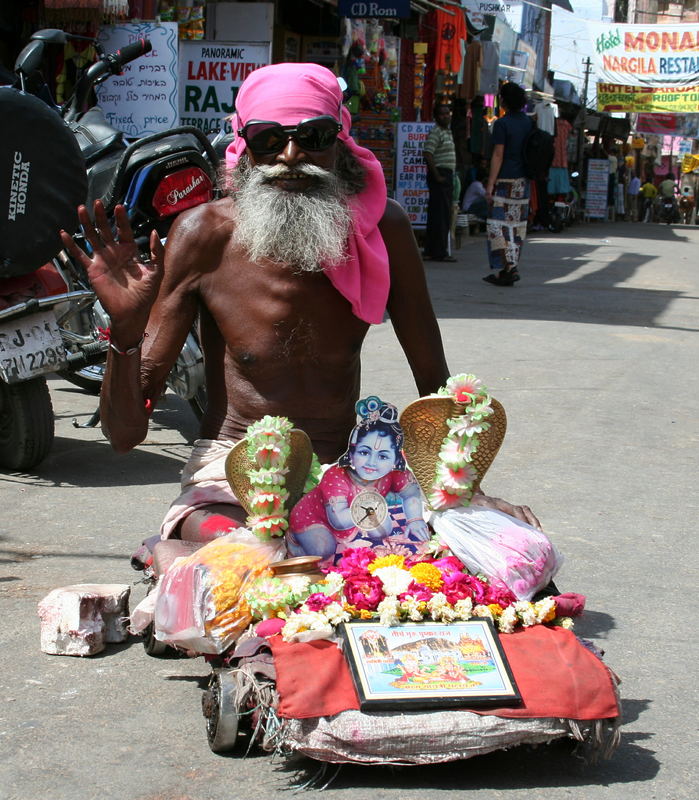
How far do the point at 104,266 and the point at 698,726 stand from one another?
186 cm

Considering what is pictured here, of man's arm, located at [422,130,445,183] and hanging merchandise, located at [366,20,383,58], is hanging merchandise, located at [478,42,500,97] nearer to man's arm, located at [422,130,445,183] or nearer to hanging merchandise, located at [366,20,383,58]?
hanging merchandise, located at [366,20,383,58]

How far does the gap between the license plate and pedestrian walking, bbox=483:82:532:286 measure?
7.84m

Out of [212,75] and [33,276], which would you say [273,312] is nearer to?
[33,276]

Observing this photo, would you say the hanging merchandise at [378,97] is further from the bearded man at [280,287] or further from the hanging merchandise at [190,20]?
the bearded man at [280,287]

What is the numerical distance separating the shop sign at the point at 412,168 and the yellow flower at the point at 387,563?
1331cm

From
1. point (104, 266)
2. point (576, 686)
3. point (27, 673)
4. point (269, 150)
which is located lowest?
point (27, 673)

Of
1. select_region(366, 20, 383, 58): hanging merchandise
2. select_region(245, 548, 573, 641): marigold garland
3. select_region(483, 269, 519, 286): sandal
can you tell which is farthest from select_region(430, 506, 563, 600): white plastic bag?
Result: select_region(366, 20, 383, 58): hanging merchandise

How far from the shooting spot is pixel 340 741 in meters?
2.57

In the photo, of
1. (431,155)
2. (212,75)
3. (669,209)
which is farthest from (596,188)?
(212,75)

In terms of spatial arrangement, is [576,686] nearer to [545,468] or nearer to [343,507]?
[343,507]

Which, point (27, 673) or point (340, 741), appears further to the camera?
point (27, 673)

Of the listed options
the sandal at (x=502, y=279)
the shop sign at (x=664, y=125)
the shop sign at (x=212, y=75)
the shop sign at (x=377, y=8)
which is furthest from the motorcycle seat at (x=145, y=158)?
the shop sign at (x=664, y=125)

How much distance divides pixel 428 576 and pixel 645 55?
2647 centimetres

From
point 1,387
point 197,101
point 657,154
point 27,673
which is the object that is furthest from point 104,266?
point 657,154
